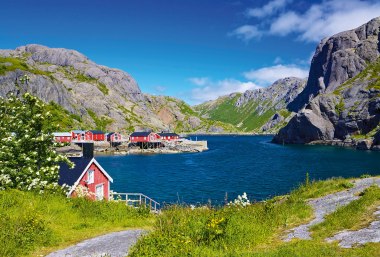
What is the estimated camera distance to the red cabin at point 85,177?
31859 millimetres

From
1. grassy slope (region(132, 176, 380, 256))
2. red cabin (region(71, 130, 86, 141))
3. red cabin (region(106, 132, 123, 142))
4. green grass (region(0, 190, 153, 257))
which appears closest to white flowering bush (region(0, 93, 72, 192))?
green grass (region(0, 190, 153, 257))

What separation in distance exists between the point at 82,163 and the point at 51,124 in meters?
10.1

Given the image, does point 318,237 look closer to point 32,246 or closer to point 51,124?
point 32,246

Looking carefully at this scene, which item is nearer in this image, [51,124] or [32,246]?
[32,246]

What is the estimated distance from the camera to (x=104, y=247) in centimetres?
1293

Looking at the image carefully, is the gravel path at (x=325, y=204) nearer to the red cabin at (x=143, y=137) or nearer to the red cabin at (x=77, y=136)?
the red cabin at (x=143, y=137)

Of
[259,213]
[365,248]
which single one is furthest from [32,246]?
[365,248]

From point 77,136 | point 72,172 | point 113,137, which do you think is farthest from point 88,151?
point 113,137

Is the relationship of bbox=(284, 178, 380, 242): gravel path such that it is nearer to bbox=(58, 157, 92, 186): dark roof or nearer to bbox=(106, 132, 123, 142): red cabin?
bbox=(58, 157, 92, 186): dark roof

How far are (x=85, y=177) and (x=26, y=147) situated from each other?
1154 cm

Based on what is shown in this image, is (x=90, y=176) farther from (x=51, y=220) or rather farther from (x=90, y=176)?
(x=51, y=220)

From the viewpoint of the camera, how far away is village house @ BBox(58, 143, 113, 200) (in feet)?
105

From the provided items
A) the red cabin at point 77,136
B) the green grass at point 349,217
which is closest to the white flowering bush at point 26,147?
the green grass at point 349,217

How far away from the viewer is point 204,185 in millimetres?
71625
